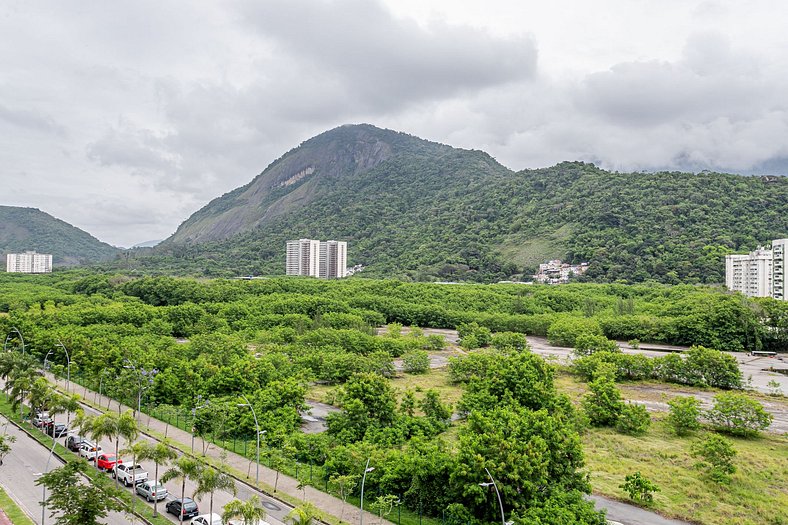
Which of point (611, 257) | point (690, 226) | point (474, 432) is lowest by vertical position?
point (474, 432)

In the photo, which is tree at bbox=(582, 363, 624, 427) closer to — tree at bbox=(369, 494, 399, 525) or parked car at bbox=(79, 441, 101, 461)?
tree at bbox=(369, 494, 399, 525)

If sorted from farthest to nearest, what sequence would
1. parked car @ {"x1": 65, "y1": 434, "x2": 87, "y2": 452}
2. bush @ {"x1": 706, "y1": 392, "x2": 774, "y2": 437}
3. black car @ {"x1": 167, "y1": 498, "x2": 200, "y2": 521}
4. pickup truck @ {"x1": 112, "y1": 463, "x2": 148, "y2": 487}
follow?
bush @ {"x1": 706, "y1": 392, "x2": 774, "y2": 437} < parked car @ {"x1": 65, "y1": 434, "x2": 87, "y2": 452} < pickup truck @ {"x1": 112, "y1": 463, "x2": 148, "y2": 487} < black car @ {"x1": 167, "y1": 498, "x2": 200, "y2": 521}

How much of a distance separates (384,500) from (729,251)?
5332 inches

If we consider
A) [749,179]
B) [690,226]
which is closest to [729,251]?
[690,226]

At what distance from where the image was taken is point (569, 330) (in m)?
76.4

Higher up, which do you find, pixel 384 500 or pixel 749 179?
pixel 749 179

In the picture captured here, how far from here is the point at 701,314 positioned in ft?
247

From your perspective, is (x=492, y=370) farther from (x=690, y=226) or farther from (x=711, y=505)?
(x=690, y=226)

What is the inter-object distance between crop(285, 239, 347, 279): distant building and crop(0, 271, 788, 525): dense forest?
192 feet

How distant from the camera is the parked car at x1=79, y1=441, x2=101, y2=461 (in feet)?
99.1

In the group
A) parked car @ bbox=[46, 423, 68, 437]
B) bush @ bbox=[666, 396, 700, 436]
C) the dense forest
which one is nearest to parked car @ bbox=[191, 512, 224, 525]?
the dense forest

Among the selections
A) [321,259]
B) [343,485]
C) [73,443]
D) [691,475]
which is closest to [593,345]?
[691,475]

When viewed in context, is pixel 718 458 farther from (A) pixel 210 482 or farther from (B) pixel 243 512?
(A) pixel 210 482

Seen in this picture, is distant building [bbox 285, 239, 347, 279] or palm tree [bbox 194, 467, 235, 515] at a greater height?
distant building [bbox 285, 239, 347, 279]
